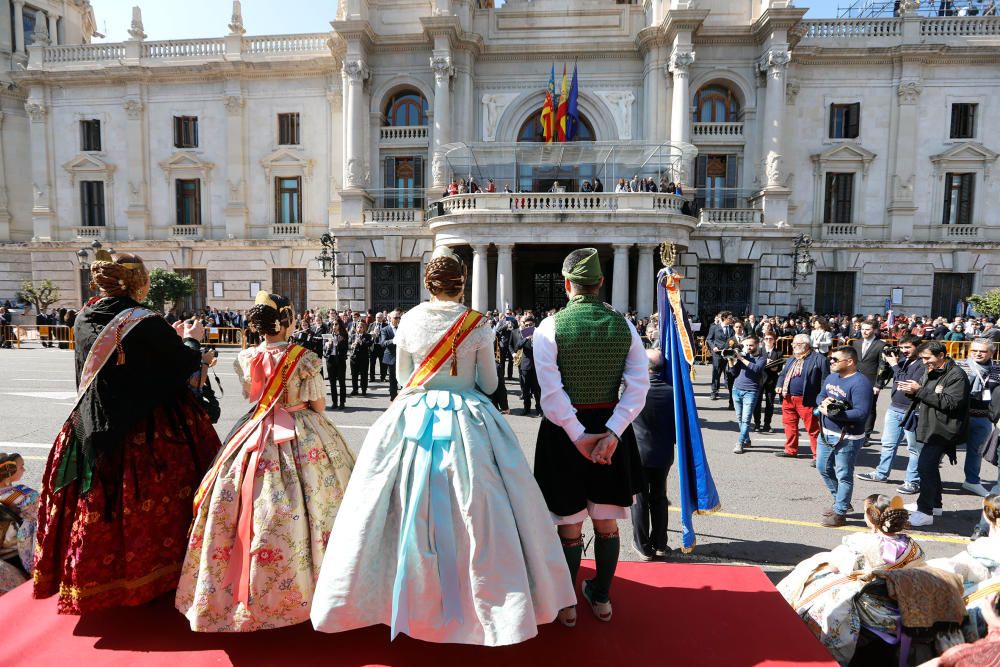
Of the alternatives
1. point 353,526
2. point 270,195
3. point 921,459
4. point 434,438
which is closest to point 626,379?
point 434,438

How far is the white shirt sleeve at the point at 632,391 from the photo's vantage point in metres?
2.87

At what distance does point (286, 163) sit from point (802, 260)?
907 inches

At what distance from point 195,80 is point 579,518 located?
30.3 meters

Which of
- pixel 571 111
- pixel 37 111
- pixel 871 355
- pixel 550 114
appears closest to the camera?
pixel 871 355

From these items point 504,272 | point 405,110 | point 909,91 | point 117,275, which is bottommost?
point 117,275

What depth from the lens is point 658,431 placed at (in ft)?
14.6

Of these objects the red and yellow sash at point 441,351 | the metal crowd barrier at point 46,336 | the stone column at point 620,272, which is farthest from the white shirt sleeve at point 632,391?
the metal crowd barrier at point 46,336

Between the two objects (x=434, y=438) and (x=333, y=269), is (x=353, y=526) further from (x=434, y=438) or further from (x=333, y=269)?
(x=333, y=269)

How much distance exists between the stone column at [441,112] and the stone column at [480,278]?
5254 millimetres

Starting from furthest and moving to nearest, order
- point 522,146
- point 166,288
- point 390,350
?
point 166,288 → point 522,146 → point 390,350

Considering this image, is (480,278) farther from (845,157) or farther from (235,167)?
(845,157)

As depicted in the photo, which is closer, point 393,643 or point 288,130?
point 393,643

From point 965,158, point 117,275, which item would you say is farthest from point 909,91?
point 117,275

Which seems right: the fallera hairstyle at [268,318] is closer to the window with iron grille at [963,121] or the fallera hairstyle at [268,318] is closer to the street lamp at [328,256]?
the street lamp at [328,256]
